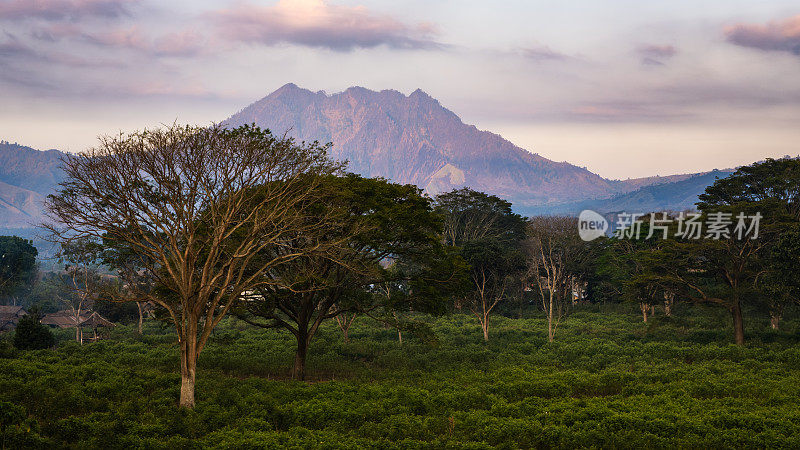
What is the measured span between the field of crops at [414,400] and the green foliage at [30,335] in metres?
1.69

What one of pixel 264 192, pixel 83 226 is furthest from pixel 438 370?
pixel 83 226

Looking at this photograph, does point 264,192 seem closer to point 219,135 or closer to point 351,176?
point 219,135

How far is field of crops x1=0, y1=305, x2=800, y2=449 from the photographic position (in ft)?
49.0

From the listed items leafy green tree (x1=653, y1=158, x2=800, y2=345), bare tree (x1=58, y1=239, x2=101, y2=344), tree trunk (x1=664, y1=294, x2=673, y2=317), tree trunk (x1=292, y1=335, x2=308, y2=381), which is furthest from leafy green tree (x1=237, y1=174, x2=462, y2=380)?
tree trunk (x1=664, y1=294, x2=673, y2=317)

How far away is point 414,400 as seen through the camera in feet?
63.6

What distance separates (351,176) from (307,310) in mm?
6708

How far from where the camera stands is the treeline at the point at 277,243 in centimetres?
1900

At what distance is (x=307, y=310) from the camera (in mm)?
26047

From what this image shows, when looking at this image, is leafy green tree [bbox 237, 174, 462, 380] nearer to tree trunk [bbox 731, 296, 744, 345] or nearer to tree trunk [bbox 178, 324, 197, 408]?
tree trunk [bbox 178, 324, 197, 408]

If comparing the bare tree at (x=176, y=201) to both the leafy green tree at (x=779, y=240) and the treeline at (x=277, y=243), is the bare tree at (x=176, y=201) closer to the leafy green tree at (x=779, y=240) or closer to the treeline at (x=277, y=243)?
the treeline at (x=277, y=243)

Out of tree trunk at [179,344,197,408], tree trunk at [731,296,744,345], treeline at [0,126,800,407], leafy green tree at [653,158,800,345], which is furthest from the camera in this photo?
tree trunk at [731,296,744,345]

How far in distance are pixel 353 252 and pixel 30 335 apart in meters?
20.1

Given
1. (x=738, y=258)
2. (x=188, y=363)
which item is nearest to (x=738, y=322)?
(x=738, y=258)

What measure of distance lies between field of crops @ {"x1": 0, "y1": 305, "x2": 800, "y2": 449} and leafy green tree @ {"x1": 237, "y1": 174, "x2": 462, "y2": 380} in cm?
330
